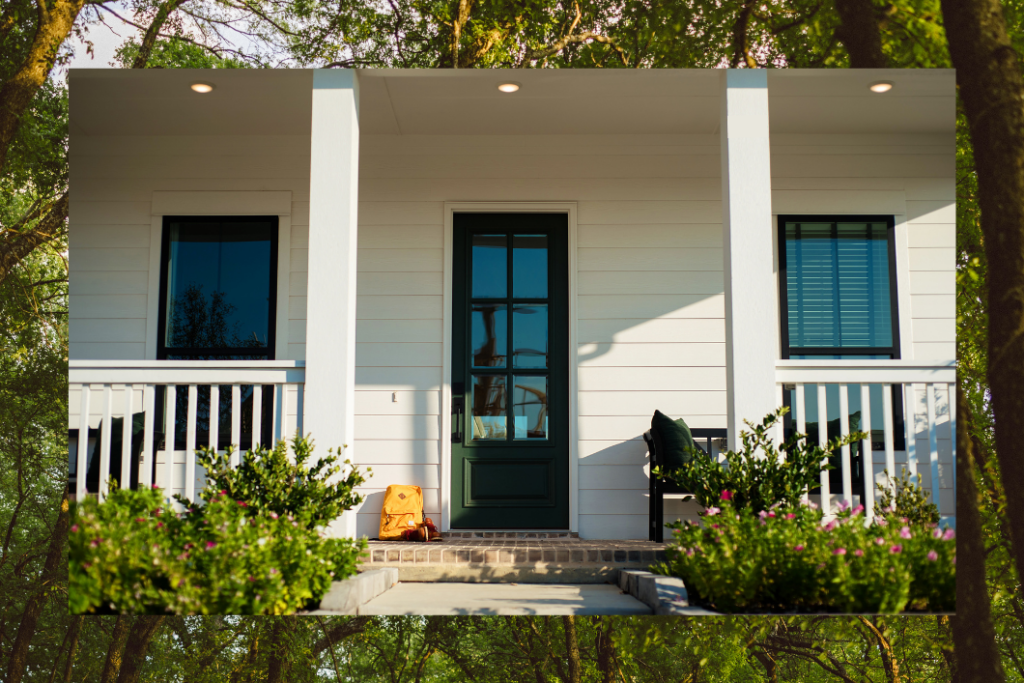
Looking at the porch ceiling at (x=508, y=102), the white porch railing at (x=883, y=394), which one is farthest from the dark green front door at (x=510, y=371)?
the white porch railing at (x=883, y=394)

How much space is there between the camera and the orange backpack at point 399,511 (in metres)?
4.86

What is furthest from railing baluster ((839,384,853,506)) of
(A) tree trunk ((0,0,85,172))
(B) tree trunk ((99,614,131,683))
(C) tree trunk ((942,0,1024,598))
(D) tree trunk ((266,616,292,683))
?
(B) tree trunk ((99,614,131,683))

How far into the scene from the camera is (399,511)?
4914mm

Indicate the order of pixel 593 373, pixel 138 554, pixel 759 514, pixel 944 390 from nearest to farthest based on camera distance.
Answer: pixel 138 554 → pixel 759 514 → pixel 944 390 → pixel 593 373

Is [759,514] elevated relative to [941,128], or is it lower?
lower

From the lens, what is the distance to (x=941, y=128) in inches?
196

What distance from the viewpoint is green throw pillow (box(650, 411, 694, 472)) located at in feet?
14.7

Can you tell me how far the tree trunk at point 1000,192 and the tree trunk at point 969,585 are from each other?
0.04 metres

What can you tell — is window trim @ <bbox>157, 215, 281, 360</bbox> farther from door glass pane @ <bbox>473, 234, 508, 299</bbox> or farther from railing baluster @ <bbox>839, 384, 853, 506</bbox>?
railing baluster @ <bbox>839, 384, 853, 506</bbox>

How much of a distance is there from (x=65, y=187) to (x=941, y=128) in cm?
532

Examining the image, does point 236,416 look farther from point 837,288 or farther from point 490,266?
point 837,288

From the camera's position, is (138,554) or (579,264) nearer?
(138,554)

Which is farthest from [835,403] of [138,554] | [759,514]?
[138,554]

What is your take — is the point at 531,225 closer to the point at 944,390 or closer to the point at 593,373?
the point at 593,373
